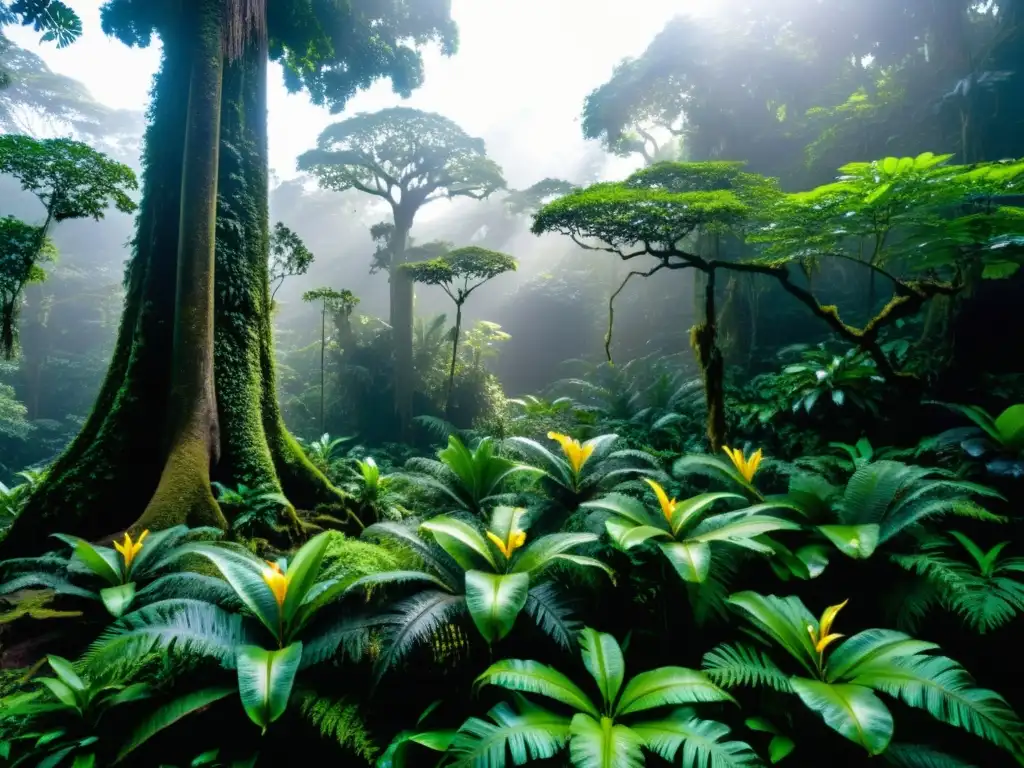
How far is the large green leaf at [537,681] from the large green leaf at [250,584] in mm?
1011

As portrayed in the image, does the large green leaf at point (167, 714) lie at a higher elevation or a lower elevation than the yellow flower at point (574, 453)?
lower

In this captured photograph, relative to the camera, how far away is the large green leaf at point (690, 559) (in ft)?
7.35

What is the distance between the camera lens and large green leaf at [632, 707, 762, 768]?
5.60 feet

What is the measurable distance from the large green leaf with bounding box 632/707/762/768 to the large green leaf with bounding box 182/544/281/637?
166 cm

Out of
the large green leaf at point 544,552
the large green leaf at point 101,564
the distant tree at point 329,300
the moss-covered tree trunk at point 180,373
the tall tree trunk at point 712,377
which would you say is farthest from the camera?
the distant tree at point 329,300

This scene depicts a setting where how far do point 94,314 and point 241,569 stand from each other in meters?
32.6

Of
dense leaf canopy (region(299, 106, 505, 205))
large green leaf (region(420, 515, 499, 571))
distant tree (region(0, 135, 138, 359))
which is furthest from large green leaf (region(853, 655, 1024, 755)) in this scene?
dense leaf canopy (region(299, 106, 505, 205))

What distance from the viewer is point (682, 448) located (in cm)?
659

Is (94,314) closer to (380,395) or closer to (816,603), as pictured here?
(380,395)

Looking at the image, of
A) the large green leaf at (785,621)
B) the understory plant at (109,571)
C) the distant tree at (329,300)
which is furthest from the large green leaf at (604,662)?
the distant tree at (329,300)

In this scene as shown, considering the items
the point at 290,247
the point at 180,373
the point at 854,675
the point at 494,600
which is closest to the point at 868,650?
the point at 854,675

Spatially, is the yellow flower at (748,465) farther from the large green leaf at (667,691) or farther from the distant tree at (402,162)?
the distant tree at (402,162)

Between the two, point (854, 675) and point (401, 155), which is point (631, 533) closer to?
point (854, 675)

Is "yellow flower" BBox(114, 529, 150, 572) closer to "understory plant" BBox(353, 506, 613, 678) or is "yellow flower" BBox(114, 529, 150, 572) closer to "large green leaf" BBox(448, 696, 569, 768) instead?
"understory plant" BBox(353, 506, 613, 678)
